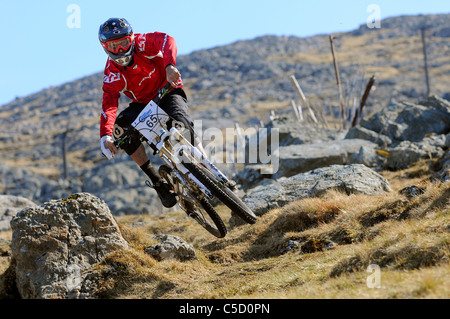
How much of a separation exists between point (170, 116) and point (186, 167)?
930 millimetres

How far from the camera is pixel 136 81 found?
807cm

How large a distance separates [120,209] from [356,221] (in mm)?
29522

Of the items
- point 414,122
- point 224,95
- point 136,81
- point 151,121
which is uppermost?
point 136,81

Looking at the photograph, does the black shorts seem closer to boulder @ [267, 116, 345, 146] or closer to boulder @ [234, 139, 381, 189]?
boulder @ [234, 139, 381, 189]

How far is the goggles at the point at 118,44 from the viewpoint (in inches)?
297

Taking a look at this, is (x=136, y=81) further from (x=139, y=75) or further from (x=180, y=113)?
(x=180, y=113)

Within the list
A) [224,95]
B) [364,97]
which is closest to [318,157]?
[364,97]

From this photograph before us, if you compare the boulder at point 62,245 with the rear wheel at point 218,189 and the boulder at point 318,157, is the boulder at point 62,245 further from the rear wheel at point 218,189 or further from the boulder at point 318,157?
the boulder at point 318,157

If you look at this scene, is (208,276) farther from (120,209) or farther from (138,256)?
(120,209)

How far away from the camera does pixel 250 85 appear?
120250mm

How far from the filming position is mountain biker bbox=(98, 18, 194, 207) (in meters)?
7.54

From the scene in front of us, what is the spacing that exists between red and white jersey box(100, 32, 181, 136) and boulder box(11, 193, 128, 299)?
1.57m

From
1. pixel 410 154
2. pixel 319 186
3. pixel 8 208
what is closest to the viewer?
pixel 319 186

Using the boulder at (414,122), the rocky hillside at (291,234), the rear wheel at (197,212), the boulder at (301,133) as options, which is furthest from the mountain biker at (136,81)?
the boulder at (414,122)
